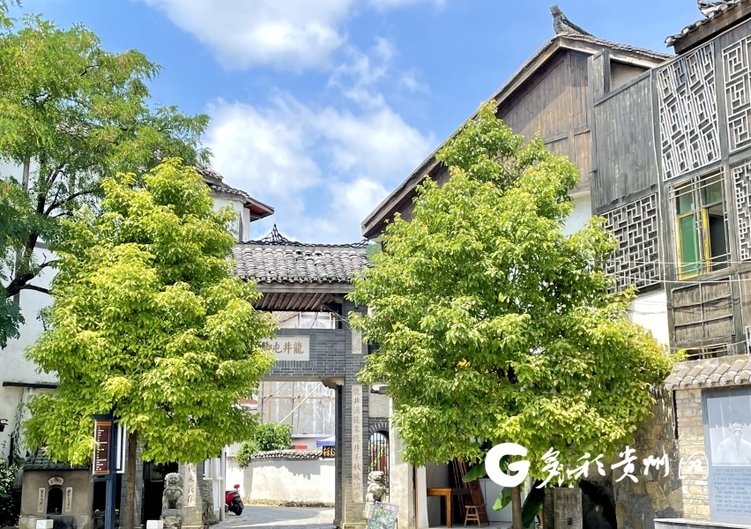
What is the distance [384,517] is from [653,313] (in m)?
4.82

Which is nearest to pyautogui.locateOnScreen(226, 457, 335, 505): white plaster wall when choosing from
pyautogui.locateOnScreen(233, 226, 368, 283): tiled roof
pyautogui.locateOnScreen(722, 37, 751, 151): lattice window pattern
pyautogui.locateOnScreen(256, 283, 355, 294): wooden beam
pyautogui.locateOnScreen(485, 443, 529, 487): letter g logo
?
pyautogui.locateOnScreen(233, 226, 368, 283): tiled roof

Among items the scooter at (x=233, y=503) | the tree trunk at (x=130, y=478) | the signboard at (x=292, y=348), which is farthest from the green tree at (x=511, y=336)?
the scooter at (x=233, y=503)

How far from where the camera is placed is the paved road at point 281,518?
2019cm

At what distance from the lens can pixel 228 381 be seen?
1234 cm

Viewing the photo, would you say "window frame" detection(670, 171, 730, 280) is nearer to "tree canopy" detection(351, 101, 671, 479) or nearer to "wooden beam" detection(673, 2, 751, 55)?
"tree canopy" detection(351, 101, 671, 479)

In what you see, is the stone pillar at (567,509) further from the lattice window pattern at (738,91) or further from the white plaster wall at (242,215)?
the white plaster wall at (242,215)

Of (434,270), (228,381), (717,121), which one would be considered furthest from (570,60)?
(228,381)

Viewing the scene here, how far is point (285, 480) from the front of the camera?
2950 centimetres

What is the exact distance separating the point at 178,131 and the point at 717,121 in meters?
8.43

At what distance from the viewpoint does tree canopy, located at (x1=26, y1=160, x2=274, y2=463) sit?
11875mm

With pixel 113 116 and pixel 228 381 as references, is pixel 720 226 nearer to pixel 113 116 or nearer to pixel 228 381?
pixel 228 381

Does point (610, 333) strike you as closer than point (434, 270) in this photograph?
Yes

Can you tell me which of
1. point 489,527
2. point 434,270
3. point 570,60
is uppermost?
point 570,60

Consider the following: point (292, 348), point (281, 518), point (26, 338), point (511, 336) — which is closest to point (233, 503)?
point (281, 518)
